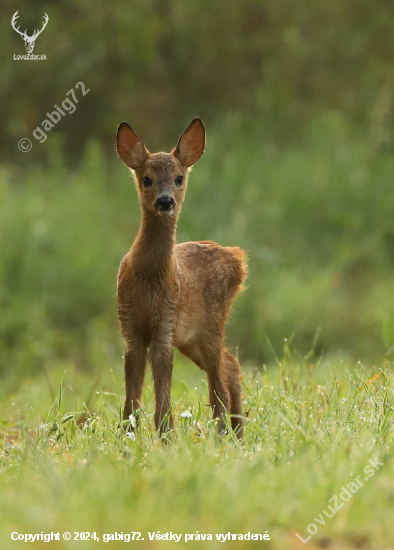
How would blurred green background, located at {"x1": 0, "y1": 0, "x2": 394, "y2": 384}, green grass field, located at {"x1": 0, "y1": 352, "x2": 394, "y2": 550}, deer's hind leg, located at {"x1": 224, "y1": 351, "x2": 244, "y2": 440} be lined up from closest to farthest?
green grass field, located at {"x1": 0, "y1": 352, "x2": 394, "y2": 550} < deer's hind leg, located at {"x1": 224, "y1": 351, "x2": 244, "y2": 440} < blurred green background, located at {"x1": 0, "y1": 0, "x2": 394, "y2": 384}

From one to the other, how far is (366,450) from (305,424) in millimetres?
544

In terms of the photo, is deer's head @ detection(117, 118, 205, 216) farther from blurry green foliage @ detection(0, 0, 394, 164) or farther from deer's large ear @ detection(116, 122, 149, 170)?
blurry green foliage @ detection(0, 0, 394, 164)

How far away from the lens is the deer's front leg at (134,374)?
5.82 m

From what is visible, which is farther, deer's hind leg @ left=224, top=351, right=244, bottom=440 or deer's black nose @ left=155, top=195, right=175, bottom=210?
deer's hind leg @ left=224, top=351, right=244, bottom=440

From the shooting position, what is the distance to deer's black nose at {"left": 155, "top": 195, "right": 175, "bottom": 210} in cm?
586

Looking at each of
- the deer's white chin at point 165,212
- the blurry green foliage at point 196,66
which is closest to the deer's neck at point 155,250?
the deer's white chin at point 165,212

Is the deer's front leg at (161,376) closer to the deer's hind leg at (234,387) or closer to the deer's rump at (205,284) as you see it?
the deer's rump at (205,284)

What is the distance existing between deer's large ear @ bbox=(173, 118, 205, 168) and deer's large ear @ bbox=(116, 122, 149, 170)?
230 mm

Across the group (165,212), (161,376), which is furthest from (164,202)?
(161,376)

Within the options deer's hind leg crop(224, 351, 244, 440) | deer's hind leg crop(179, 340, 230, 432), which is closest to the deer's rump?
deer's hind leg crop(179, 340, 230, 432)

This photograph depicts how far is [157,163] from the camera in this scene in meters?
6.11

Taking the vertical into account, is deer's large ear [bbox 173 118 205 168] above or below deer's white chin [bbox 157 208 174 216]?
above

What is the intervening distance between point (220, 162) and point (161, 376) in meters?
9.84

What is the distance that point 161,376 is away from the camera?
5797mm
